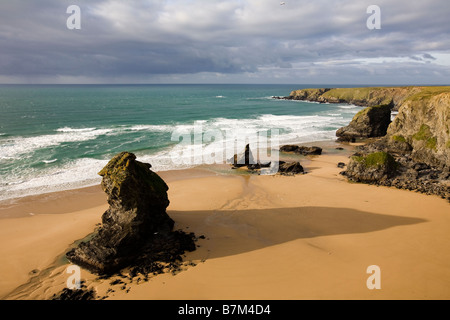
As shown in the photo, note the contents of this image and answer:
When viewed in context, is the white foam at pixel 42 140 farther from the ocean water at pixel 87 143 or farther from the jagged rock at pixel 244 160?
the jagged rock at pixel 244 160

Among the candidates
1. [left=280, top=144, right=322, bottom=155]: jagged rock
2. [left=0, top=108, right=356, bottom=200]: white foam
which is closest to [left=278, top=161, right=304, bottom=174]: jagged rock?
[left=0, top=108, right=356, bottom=200]: white foam

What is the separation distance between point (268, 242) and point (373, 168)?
14.1 m

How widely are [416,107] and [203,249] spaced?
31.6 metres

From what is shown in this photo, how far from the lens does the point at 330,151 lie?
34844mm

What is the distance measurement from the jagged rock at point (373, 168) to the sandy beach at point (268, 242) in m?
1.85

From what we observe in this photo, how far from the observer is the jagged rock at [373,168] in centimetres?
2173

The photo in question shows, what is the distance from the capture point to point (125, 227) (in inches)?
452

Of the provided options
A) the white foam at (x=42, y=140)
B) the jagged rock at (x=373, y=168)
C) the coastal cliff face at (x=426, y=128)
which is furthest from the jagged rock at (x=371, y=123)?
the white foam at (x=42, y=140)

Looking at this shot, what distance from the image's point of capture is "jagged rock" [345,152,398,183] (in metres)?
21.7

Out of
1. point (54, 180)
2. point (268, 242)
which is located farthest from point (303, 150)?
point (54, 180)

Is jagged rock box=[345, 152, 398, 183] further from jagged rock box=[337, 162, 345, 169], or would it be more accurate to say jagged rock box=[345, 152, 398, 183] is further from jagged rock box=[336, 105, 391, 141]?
jagged rock box=[336, 105, 391, 141]
